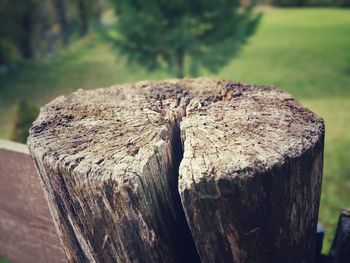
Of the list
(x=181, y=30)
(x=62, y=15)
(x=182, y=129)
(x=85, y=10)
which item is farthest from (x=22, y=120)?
(x=85, y=10)

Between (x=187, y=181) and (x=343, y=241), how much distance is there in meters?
1.01

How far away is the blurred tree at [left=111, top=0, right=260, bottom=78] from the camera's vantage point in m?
8.67

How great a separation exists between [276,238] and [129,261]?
600 mm

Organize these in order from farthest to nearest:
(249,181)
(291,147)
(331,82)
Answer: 1. (331,82)
2. (291,147)
3. (249,181)

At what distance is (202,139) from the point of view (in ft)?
5.61

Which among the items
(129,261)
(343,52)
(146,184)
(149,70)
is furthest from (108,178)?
(343,52)

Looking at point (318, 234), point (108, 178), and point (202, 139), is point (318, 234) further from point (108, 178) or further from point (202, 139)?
point (108, 178)

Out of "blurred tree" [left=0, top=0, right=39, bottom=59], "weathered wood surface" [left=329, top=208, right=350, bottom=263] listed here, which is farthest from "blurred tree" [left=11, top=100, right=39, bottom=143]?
"blurred tree" [left=0, top=0, right=39, bottom=59]

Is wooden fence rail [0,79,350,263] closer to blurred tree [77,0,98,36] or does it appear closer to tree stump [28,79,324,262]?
tree stump [28,79,324,262]

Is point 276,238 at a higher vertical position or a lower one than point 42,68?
higher

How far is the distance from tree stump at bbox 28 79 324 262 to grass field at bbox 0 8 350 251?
344cm

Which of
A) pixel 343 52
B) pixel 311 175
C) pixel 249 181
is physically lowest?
pixel 343 52

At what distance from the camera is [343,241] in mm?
2045

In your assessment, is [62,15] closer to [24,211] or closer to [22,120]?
[22,120]
